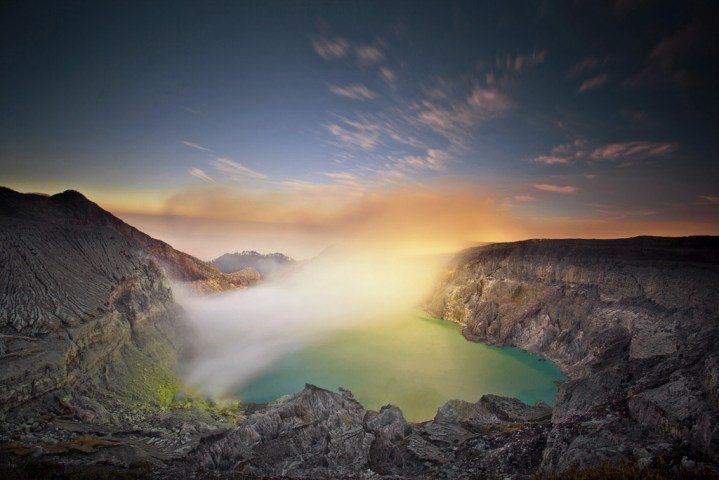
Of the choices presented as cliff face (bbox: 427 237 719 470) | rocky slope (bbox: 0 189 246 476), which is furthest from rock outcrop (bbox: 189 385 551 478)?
rocky slope (bbox: 0 189 246 476)

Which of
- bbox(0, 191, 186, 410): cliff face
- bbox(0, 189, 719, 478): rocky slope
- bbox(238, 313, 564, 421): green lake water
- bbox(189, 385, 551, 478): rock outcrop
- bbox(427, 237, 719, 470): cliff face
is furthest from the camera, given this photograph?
bbox(238, 313, 564, 421): green lake water

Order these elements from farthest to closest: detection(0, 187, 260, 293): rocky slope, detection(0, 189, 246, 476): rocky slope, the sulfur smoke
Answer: the sulfur smoke → detection(0, 187, 260, 293): rocky slope → detection(0, 189, 246, 476): rocky slope

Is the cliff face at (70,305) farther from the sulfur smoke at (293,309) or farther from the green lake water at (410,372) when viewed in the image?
the green lake water at (410,372)

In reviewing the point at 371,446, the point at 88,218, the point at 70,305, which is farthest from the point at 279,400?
the point at 88,218

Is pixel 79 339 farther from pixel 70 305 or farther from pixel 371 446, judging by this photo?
pixel 371 446

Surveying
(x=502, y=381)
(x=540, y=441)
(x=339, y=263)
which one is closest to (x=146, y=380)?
(x=540, y=441)

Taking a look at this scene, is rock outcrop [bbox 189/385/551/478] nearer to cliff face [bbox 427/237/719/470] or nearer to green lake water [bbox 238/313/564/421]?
cliff face [bbox 427/237/719/470]
